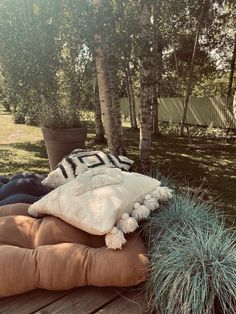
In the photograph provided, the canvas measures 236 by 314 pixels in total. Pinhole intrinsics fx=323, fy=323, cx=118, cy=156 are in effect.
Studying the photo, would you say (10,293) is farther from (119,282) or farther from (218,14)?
(218,14)

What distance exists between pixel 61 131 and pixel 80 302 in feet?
10.6

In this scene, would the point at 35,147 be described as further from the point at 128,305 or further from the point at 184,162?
the point at 128,305

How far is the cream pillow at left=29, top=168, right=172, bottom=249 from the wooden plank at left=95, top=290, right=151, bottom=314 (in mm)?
249

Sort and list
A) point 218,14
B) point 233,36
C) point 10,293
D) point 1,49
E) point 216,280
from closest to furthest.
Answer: point 216,280 < point 10,293 < point 1,49 < point 218,14 < point 233,36

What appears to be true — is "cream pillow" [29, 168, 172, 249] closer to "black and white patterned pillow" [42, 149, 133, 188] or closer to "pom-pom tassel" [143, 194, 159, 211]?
"pom-pom tassel" [143, 194, 159, 211]

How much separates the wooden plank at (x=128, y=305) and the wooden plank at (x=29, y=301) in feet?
0.78

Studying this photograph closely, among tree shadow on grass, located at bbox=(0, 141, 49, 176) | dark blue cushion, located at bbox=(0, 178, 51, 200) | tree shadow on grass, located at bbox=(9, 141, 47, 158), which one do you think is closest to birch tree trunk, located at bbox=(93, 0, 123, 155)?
tree shadow on grass, located at bbox=(0, 141, 49, 176)

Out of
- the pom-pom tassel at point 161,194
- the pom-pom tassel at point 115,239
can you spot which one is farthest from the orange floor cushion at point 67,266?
the pom-pom tassel at point 161,194

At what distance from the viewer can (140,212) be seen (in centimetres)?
193

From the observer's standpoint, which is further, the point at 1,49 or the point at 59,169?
the point at 1,49

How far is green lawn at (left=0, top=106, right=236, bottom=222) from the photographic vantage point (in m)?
4.66

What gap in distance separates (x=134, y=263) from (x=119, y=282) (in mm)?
117

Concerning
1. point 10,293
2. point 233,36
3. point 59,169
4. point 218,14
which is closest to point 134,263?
point 10,293

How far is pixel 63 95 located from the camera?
6648 millimetres
